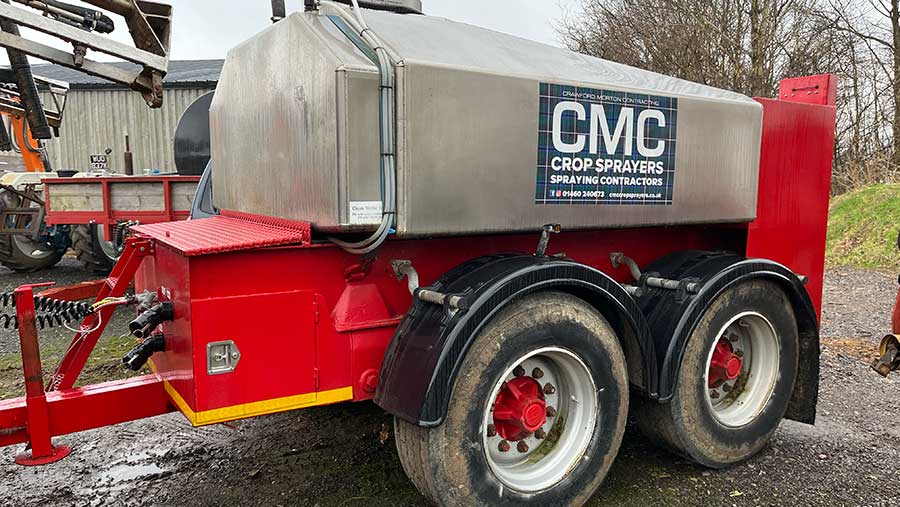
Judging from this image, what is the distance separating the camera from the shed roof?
791 inches

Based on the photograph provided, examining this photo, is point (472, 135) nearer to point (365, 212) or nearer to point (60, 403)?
point (365, 212)

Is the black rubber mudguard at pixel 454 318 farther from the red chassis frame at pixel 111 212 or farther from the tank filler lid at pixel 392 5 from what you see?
the red chassis frame at pixel 111 212

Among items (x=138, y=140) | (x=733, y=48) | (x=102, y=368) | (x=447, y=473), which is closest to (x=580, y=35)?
(x=733, y=48)

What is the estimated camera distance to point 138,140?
20.5 m

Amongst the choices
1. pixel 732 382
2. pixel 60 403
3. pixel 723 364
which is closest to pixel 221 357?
pixel 60 403

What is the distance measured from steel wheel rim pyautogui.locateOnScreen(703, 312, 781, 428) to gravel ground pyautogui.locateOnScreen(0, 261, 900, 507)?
0.92 feet

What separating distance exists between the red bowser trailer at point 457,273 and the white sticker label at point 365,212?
1 cm

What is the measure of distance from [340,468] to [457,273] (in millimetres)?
1379

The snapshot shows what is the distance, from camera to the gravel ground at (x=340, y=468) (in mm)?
3221

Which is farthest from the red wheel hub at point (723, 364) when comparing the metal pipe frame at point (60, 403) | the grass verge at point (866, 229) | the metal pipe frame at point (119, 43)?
the grass verge at point (866, 229)

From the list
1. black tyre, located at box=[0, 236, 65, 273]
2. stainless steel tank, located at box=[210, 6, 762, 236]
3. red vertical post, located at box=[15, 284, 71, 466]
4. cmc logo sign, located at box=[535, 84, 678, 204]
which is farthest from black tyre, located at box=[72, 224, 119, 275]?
cmc logo sign, located at box=[535, 84, 678, 204]

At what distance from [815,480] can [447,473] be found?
2.02 m

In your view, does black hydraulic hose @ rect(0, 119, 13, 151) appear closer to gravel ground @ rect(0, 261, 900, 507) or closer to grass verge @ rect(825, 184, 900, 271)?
gravel ground @ rect(0, 261, 900, 507)

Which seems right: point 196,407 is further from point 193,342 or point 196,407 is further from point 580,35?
point 580,35
